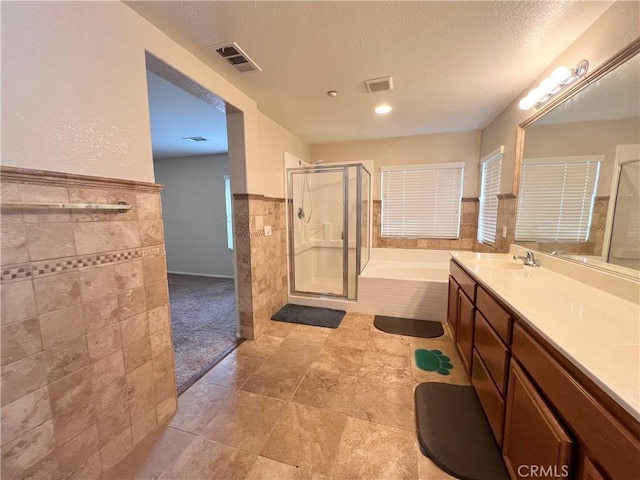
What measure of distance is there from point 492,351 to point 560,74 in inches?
71.1

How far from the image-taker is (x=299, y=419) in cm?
158

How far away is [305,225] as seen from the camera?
12.2ft

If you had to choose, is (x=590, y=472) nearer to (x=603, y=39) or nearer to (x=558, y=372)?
(x=558, y=372)

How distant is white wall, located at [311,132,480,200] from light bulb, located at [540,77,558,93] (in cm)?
168

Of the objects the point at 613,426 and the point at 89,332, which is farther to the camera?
the point at 89,332

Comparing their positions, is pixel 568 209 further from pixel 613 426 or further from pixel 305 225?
pixel 305 225

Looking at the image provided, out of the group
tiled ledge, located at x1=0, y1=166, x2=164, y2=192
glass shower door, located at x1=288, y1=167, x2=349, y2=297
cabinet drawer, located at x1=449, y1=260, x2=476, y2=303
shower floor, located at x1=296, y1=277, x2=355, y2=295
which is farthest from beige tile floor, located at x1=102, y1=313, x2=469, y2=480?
tiled ledge, located at x1=0, y1=166, x2=164, y2=192

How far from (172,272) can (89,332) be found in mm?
4490

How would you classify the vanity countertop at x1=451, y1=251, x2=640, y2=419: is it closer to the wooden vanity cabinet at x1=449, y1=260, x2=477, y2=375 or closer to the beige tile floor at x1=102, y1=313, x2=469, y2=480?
the wooden vanity cabinet at x1=449, y1=260, x2=477, y2=375

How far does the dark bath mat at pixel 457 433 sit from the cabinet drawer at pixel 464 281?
2.22ft

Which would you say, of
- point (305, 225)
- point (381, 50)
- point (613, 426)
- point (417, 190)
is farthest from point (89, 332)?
point (417, 190)

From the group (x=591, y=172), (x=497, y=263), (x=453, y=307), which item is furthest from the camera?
(x=453, y=307)

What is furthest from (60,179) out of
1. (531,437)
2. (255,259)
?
(531,437)

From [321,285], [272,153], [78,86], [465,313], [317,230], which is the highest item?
[272,153]
